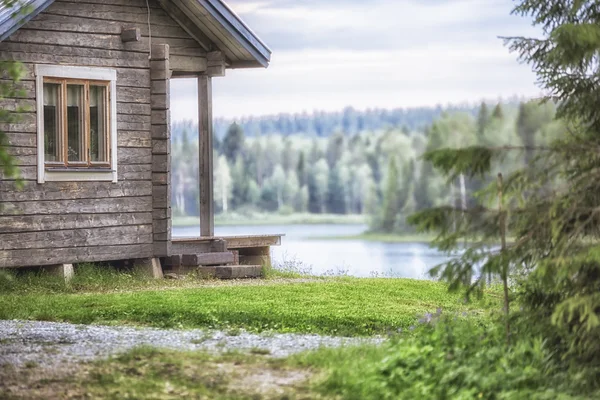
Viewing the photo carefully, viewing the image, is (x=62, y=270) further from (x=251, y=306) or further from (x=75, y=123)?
(x=251, y=306)

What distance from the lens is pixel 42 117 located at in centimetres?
1590

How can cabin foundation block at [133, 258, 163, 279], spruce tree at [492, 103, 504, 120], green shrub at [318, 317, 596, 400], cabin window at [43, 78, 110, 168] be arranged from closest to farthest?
1. green shrub at [318, 317, 596, 400]
2. cabin window at [43, 78, 110, 168]
3. cabin foundation block at [133, 258, 163, 279]
4. spruce tree at [492, 103, 504, 120]

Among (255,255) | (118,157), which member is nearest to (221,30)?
(118,157)

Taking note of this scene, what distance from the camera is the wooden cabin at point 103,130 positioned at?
1578cm

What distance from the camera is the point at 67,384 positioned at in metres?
8.17

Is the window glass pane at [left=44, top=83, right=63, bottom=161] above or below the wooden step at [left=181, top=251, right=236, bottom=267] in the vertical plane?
above

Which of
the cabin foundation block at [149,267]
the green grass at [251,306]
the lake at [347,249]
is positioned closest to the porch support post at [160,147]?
the cabin foundation block at [149,267]

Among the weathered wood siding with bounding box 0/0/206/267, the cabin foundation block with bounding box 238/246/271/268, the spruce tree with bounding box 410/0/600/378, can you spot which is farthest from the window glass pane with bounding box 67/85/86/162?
the spruce tree with bounding box 410/0/600/378

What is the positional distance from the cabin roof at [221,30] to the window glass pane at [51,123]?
99.7 inches

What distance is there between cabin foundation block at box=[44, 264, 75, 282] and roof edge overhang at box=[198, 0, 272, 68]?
15.6 ft

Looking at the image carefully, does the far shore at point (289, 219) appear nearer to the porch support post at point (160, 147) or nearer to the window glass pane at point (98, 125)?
the porch support post at point (160, 147)

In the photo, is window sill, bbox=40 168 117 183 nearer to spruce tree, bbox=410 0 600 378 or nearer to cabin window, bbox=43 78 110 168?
cabin window, bbox=43 78 110 168

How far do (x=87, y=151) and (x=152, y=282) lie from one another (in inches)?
90.0

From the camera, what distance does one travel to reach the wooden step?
1745 centimetres
